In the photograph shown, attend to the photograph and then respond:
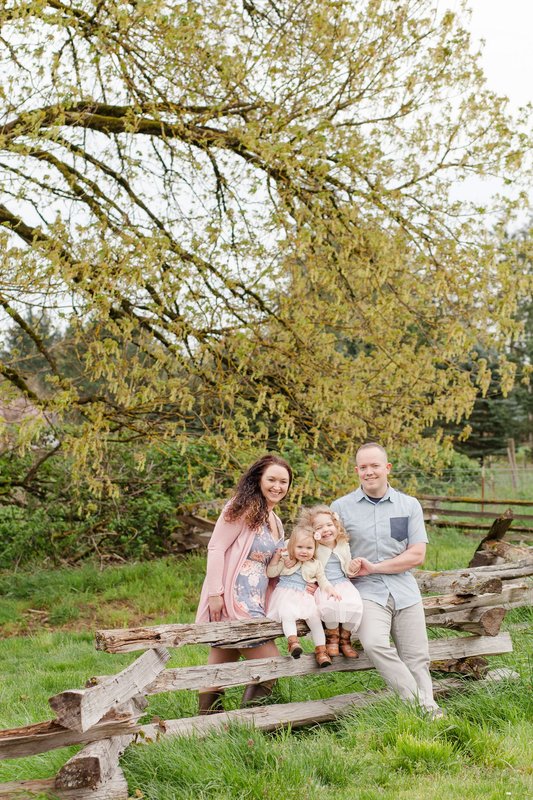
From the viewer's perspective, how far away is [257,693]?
4.82 m

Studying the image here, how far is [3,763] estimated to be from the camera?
4.25 metres

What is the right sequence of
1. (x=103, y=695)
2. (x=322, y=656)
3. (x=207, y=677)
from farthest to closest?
(x=322, y=656)
(x=207, y=677)
(x=103, y=695)

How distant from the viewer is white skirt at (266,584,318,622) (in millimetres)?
4555

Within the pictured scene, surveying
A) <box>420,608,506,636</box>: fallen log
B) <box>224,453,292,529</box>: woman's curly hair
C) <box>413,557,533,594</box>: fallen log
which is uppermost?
<box>224,453,292,529</box>: woman's curly hair

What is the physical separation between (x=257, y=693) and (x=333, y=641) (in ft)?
1.89

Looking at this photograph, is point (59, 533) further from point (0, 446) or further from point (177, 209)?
point (177, 209)

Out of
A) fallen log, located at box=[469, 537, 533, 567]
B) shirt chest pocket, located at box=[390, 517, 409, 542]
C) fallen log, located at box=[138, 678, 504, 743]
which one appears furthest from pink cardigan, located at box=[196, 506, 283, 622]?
fallen log, located at box=[469, 537, 533, 567]

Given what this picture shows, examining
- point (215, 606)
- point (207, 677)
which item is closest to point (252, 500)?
point (215, 606)

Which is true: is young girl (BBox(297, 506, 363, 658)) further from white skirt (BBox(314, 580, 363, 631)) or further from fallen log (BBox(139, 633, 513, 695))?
fallen log (BBox(139, 633, 513, 695))

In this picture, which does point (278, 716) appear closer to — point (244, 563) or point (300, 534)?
point (244, 563)

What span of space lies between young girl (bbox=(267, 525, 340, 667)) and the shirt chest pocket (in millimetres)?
482

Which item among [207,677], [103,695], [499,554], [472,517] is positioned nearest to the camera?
[103,695]

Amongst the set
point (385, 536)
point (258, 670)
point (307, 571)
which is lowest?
point (258, 670)

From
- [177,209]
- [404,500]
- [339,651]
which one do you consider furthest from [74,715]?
[177,209]
